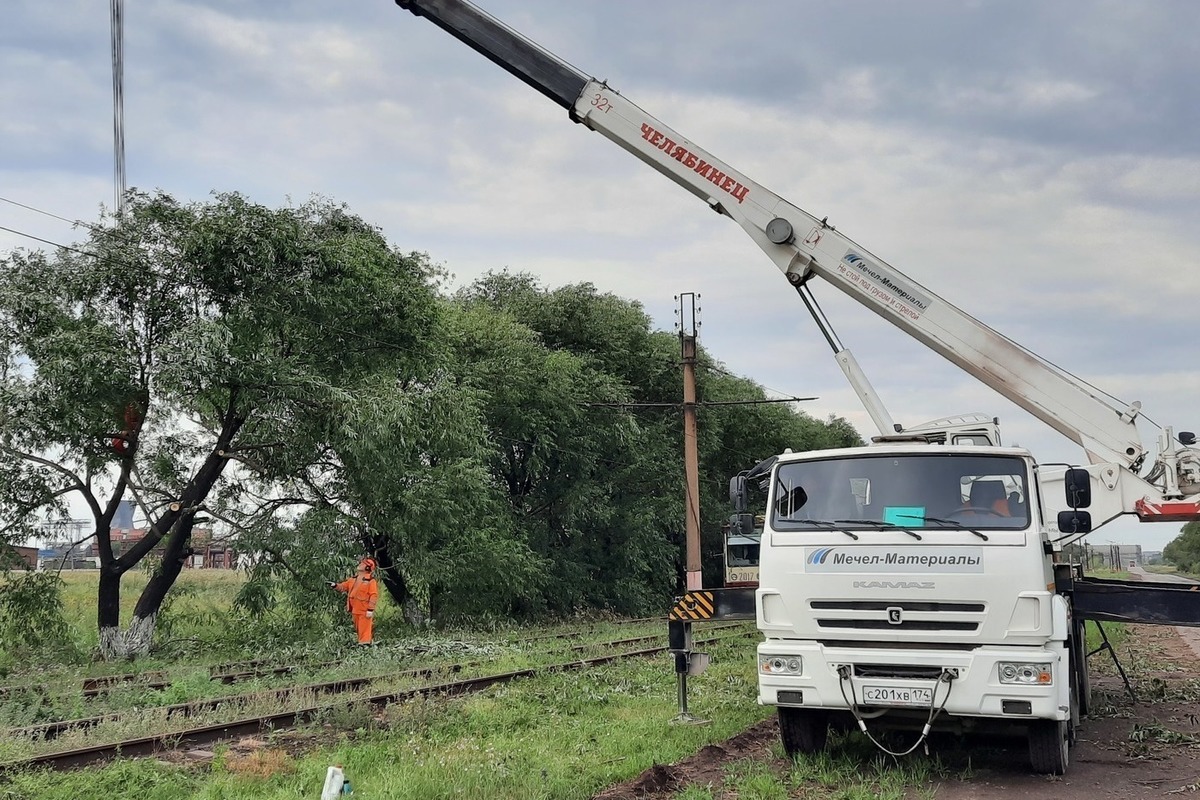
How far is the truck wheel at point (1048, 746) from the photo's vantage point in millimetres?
7633

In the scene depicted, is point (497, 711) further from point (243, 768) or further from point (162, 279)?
point (162, 279)

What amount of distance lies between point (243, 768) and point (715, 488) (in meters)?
35.6

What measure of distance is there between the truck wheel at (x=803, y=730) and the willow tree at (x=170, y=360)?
41.2 ft

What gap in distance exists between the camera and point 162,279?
18531 mm

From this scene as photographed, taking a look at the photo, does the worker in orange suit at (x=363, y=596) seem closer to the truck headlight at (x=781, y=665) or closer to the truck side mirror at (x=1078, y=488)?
the truck headlight at (x=781, y=665)

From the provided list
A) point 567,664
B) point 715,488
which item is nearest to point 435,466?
point 567,664

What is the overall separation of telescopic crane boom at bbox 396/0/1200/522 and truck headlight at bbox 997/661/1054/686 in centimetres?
503

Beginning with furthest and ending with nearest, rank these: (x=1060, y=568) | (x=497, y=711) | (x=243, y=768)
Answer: (x=497, y=711)
(x=1060, y=568)
(x=243, y=768)

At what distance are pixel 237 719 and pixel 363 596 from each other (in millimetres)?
7525

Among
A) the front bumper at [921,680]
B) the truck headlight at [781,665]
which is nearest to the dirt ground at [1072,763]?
the front bumper at [921,680]

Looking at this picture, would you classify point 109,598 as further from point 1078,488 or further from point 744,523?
→ point 1078,488

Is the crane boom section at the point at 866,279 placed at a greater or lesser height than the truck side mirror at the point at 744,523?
greater

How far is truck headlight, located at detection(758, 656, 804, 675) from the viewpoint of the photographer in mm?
7719

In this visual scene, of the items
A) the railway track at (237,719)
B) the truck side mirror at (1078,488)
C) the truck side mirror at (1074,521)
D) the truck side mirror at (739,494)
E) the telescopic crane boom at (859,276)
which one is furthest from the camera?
the telescopic crane boom at (859,276)
